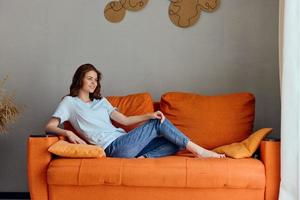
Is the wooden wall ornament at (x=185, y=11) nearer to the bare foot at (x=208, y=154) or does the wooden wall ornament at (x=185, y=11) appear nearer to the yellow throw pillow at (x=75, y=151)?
the bare foot at (x=208, y=154)

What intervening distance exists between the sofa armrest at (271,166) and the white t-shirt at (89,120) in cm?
106

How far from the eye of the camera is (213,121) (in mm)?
3277

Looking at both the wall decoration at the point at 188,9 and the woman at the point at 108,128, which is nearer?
the woman at the point at 108,128

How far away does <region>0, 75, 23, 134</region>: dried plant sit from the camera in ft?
11.2

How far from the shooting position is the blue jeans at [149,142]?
299 cm

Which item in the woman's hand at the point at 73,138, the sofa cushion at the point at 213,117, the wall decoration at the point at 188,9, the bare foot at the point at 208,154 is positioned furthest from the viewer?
the wall decoration at the point at 188,9

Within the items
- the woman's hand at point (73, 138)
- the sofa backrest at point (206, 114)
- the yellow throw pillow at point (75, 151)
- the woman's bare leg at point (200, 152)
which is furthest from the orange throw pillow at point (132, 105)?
the yellow throw pillow at point (75, 151)

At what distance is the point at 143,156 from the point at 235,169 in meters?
0.67

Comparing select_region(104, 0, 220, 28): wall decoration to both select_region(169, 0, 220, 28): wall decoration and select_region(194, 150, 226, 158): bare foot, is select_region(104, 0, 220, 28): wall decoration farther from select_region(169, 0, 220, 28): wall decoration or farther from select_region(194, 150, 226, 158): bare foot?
select_region(194, 150, 226, 158): bare foot

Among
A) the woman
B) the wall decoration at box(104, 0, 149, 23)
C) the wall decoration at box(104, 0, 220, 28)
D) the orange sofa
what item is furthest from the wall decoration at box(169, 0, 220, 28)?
the orange sofa

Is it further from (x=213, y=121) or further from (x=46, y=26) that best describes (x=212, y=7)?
(x=46, y=26)

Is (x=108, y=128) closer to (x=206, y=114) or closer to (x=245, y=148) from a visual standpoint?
(x=206, y=114)

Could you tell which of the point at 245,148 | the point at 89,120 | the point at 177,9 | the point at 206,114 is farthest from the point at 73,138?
the point at 177,9

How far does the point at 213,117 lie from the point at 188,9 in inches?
42.4
